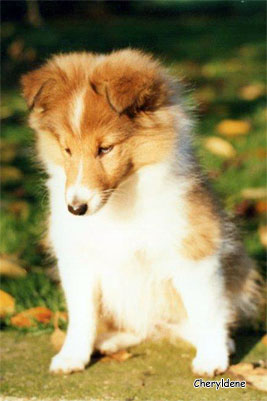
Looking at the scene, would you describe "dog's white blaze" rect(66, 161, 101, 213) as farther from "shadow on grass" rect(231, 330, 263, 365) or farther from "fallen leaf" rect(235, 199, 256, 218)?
"fallen leaf" rect(235, 199, 256, 218)

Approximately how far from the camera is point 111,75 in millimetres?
3598

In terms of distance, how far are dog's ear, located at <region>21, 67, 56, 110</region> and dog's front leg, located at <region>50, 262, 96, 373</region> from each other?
90 cm

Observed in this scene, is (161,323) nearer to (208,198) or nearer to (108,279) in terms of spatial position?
(108,279)

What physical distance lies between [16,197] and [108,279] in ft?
8.78

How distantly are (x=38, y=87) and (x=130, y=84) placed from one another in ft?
1.76

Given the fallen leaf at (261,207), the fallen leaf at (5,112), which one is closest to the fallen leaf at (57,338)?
the fallen leaf at (261,207)

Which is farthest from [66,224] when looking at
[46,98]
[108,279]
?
[46,98]

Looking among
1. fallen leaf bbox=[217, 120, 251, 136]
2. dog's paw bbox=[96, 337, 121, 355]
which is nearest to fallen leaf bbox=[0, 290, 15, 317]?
dog's paw bbox=[96, 337, 121, 355]

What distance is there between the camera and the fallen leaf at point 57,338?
4.27m

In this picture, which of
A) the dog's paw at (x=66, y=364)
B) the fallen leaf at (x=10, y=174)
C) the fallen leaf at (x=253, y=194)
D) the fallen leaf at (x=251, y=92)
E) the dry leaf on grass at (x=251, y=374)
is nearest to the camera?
the dry leaf on grass at (x=251, y=374)

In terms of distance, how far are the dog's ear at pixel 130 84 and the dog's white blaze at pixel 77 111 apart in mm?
88

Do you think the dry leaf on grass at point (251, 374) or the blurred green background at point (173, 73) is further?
the blurred green background at point (173, 73)

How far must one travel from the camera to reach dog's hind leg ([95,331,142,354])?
4168 mm

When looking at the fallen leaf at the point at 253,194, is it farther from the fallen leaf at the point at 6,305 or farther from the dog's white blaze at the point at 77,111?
the dog's white blaze at the point at 77,111
